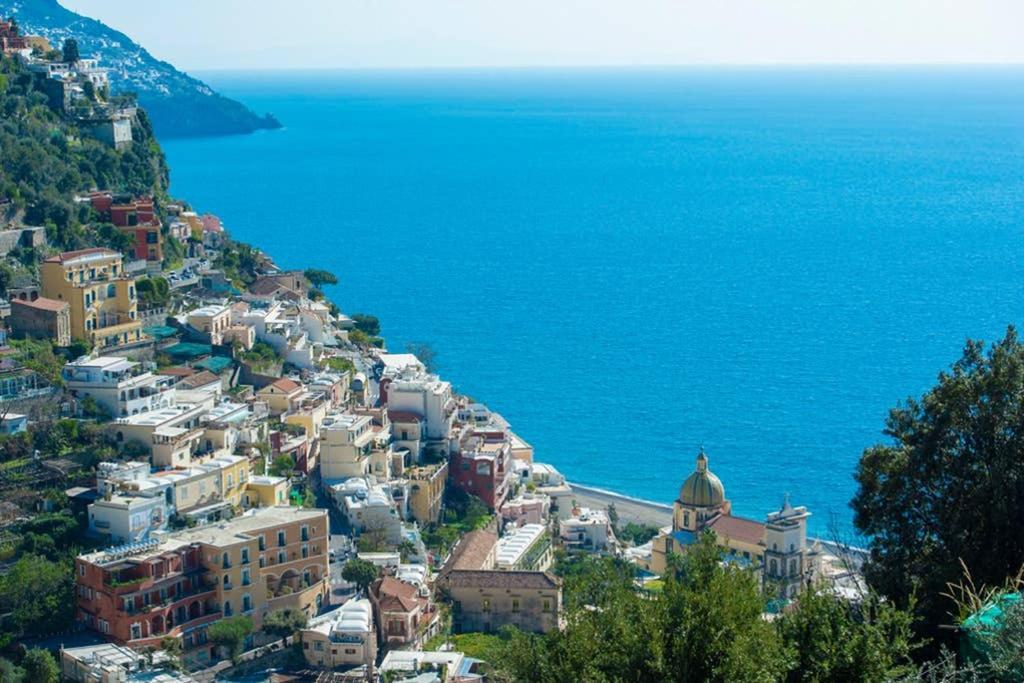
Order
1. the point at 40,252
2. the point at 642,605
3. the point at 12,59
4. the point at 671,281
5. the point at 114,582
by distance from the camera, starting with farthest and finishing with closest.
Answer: the point at 671,281
the point at 12,59
the point at 40,252
the point at 114,582
the point at 642,605

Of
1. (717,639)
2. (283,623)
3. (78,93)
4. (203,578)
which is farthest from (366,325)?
(717,639)

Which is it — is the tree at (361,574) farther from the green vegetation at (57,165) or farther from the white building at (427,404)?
the green vegetation at (57,165)

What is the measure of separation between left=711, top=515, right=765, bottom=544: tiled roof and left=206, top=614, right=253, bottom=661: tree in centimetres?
1137

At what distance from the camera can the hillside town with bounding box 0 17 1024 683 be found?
23969mm

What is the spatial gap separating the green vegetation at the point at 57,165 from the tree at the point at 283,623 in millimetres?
14865

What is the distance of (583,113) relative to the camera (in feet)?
590

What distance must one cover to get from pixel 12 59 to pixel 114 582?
25.3 metres

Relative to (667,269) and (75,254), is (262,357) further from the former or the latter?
(667,269)

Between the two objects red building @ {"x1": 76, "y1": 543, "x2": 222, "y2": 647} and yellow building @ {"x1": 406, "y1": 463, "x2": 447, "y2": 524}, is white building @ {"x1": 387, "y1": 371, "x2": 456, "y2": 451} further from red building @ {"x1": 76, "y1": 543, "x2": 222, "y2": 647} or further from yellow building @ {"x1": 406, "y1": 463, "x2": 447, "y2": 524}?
red building @ {"x1": 76, "y1": 543, "x2": 222, "y2": 647}

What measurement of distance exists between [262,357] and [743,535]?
11.6 meters

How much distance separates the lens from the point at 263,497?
2814 cm

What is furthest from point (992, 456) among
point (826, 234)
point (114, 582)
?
point (826, 234)

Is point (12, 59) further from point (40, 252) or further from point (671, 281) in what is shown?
point (671, 281)

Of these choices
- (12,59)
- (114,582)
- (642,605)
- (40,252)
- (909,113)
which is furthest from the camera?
(909,113)
